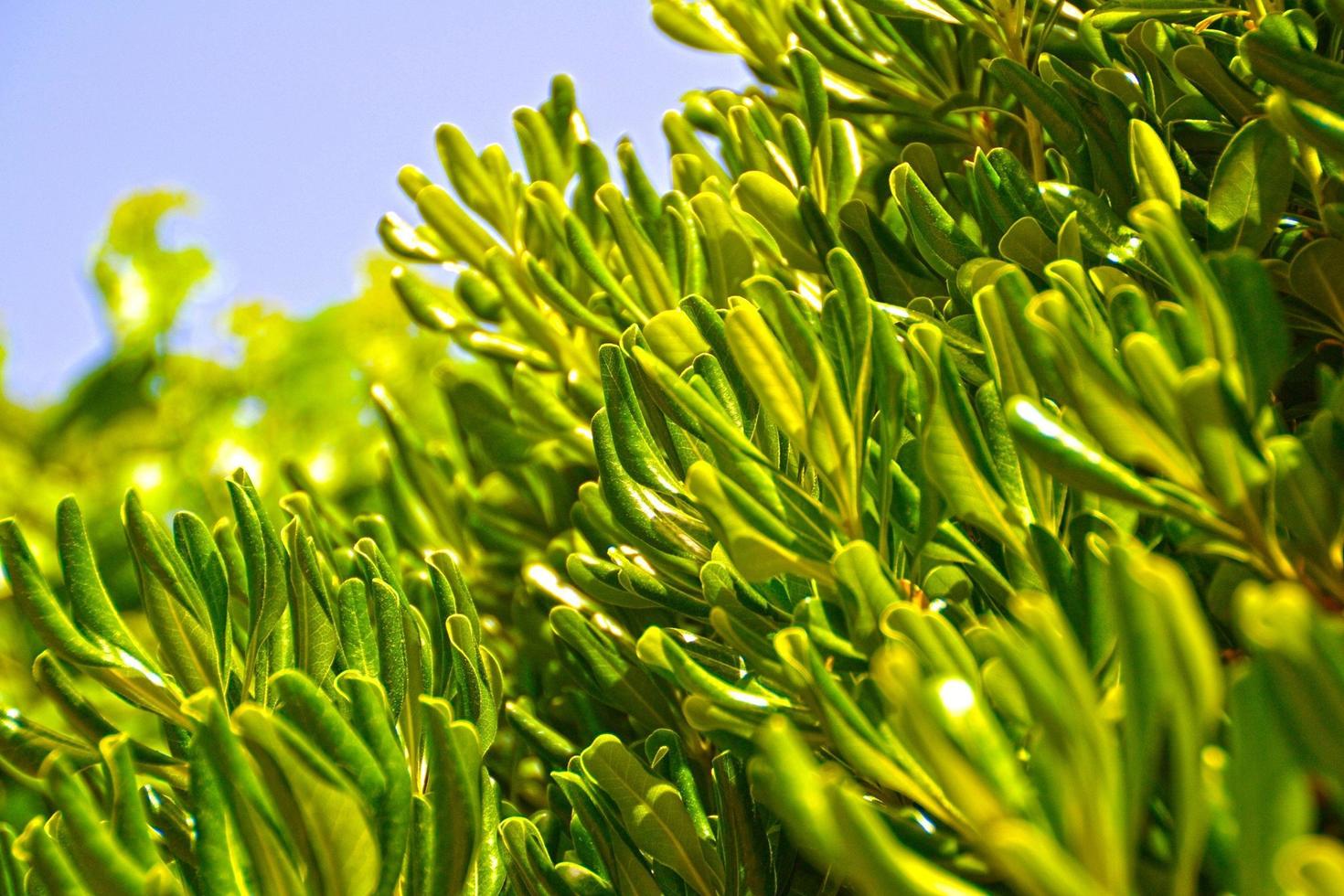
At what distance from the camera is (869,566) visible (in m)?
0.49

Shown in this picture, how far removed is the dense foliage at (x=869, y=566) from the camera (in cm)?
34

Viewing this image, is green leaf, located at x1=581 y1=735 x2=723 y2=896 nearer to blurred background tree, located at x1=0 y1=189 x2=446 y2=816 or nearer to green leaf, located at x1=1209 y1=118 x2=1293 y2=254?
green leaf, located at x1=1209 y1=118 x2=1293 y2=254

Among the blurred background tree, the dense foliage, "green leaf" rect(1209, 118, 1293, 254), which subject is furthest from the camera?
the blurred background tree

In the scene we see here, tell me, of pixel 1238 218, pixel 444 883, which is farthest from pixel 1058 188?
pixel 444 883

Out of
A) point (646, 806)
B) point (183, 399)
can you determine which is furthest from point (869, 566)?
point (183, 399)

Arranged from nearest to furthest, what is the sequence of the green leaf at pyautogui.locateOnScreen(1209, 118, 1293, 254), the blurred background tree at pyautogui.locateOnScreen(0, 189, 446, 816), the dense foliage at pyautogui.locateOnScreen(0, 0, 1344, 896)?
the dense foliage at pyautogui.locateOnScreen(0, 0, 1344, 896) → the green leaf at pyautogui.locateOnScreen(1209, 118, 1293, 254) → the blurred background tree at pyautogui.locateOnScreen(0, 189, 446, 816)

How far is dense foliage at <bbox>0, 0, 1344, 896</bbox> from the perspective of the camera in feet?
1.12

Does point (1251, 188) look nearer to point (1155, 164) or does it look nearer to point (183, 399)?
point (1155, 164)

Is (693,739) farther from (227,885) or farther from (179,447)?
(179,447)

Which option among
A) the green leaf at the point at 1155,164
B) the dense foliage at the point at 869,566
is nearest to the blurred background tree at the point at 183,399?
the dense foliage at the point at 869,566

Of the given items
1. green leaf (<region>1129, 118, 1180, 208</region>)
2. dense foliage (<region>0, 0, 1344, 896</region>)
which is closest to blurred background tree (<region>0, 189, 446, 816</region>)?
dense foliage (<region>0, 0, 1344, 896</region>)

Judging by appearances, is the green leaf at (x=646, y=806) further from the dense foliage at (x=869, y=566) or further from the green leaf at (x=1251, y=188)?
the green leaf at (x=1251, y=188)

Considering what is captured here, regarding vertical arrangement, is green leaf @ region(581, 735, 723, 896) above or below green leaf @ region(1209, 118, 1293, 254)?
below

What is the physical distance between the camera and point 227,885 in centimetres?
48
